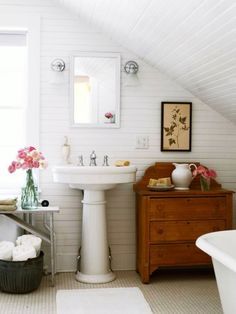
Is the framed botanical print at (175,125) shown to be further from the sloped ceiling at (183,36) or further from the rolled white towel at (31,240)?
the rolled white towel at (31,240)

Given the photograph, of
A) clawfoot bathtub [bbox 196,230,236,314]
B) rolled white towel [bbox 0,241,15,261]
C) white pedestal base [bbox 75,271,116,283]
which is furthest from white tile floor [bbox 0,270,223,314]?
clawfoot bathtub [bbox 196,230,236,314]

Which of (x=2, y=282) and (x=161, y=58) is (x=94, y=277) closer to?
(x=2, y=282)

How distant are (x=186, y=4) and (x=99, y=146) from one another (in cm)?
201

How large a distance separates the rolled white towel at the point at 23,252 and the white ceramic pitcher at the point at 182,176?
1.43 metres

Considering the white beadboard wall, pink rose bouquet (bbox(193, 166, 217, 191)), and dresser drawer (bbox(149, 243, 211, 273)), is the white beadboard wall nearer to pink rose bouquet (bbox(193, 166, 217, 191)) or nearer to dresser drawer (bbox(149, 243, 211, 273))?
pink rose bouquet (bbox(193, 166, 217, 191))

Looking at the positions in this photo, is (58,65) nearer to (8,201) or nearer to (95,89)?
(95,89)

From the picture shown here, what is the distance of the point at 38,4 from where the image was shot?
473cm

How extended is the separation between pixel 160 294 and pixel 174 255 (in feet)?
1.41

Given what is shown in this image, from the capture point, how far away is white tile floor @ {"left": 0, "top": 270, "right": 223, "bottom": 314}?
3846 mm

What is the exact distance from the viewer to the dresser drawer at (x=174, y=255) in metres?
4.49

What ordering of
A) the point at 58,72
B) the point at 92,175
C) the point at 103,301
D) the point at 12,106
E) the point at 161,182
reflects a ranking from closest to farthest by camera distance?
the point at 103,301 < the point at 92,175 < the point at 161,182 < the point at 58,72 < the point at 12,106

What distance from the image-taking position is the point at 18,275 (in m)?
4.07

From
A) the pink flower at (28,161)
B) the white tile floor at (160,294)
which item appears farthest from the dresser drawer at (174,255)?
the pink flower at (28,161)

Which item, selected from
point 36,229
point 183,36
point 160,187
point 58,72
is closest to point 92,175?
point 160,187
